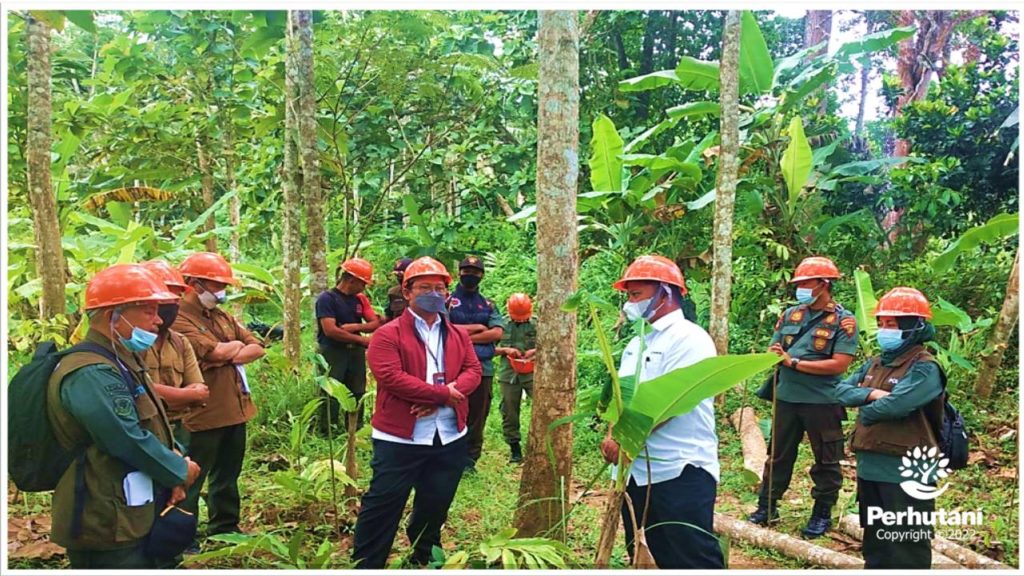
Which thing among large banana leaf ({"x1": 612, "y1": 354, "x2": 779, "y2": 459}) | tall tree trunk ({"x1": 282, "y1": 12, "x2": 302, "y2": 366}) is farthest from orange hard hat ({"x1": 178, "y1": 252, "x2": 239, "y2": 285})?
large banana leaf ({"x1": 612, "y1": 354, "x2": 779, "y2": 459})

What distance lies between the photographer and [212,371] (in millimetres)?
3916

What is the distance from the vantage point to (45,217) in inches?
176

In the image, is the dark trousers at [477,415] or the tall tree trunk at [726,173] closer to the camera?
the dark trousers at [477,415]

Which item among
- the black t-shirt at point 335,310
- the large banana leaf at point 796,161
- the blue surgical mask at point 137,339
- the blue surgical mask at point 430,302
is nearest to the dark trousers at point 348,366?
the black t-shirt at point 335,310

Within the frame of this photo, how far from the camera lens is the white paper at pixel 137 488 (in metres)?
2.53

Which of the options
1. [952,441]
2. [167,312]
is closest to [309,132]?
[167,312]

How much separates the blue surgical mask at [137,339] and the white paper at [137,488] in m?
0.48

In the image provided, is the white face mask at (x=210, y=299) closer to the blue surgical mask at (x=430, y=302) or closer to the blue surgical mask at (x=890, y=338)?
the blue surgical mask at (x=430, y=302)

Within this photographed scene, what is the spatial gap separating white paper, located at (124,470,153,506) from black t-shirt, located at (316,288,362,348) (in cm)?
294

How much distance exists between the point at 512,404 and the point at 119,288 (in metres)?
3.84

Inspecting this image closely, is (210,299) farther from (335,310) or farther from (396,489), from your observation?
(335,310)

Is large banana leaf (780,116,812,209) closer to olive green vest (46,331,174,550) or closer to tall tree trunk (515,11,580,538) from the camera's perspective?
tall tree trunk (515,11,580,538)

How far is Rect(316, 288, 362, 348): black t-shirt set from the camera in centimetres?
550
